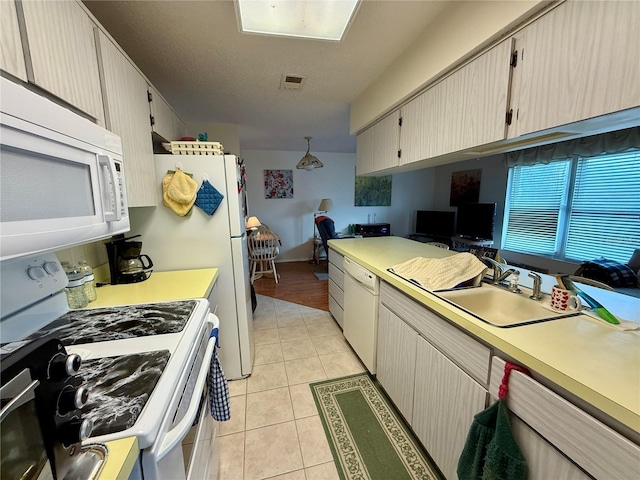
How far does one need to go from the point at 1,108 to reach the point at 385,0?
5.12ft

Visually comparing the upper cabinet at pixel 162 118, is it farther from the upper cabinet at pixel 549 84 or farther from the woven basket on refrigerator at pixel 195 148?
the upper cabinet at pixel 549 84

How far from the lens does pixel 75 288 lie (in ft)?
3.74

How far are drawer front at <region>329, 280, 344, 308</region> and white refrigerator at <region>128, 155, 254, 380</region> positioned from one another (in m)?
1.01

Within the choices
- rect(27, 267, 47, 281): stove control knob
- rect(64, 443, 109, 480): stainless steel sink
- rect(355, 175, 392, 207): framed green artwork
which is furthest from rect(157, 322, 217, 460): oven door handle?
rect(355, 175, 392, 207): framed green artwork

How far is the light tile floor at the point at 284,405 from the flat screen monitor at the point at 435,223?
3464 millimetres

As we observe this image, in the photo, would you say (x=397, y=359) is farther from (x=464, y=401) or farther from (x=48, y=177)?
(x=48, y=177)

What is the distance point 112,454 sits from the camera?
1.56 feet

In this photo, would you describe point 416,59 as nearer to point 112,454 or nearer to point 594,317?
point 594,317

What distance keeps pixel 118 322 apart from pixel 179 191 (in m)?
0.92

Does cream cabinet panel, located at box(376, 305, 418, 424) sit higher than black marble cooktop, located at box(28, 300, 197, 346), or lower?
lower

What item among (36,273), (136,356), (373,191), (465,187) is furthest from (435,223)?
(36,273)

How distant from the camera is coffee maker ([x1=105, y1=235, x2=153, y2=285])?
1.48m

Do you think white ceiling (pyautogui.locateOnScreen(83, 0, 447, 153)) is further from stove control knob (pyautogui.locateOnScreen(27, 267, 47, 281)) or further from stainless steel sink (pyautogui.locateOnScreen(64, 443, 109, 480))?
stainless steel sink (pyautogui.locateOnScreen(64, 443, 109, 480))

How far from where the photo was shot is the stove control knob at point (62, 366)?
406mm
